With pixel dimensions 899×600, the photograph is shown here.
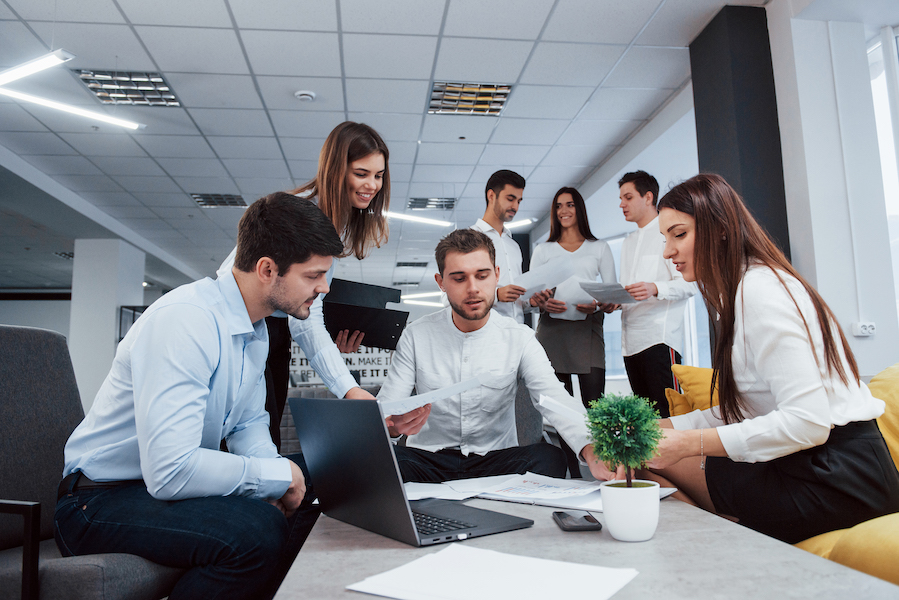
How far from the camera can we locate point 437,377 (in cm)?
181

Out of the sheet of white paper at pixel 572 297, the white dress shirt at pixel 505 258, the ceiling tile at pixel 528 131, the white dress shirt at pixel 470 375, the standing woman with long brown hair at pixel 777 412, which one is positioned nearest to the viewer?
the standing woman with long brown hair at pixel 777 412

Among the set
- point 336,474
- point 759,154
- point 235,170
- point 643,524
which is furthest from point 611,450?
point 235,170

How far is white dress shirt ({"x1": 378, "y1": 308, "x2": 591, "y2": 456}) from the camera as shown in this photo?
1.72m

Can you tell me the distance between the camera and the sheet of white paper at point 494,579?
23.6 inches

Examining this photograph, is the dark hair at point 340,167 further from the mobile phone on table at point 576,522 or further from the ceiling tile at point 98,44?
the ceiling tile at point 98,44

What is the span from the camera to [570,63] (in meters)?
3.96

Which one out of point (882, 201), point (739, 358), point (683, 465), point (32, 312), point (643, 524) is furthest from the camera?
point (32, 312)

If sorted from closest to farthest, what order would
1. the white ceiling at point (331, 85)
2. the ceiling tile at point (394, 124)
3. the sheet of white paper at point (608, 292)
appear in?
the sheet of white paper at point (608, 292) → the white ceiling at point (331, 85) → the ceiling tile at point (394, 124)

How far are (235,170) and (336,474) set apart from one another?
5.53 meters

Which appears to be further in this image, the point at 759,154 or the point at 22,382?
the point at 759,154

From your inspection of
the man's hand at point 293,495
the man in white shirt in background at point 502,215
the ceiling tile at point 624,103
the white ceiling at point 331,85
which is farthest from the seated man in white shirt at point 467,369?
the ceiling tile at point 624,103

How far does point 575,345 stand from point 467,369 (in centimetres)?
94

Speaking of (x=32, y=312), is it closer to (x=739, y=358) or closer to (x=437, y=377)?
(x=437, y=377)

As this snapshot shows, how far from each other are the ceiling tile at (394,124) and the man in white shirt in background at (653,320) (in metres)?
2.59
